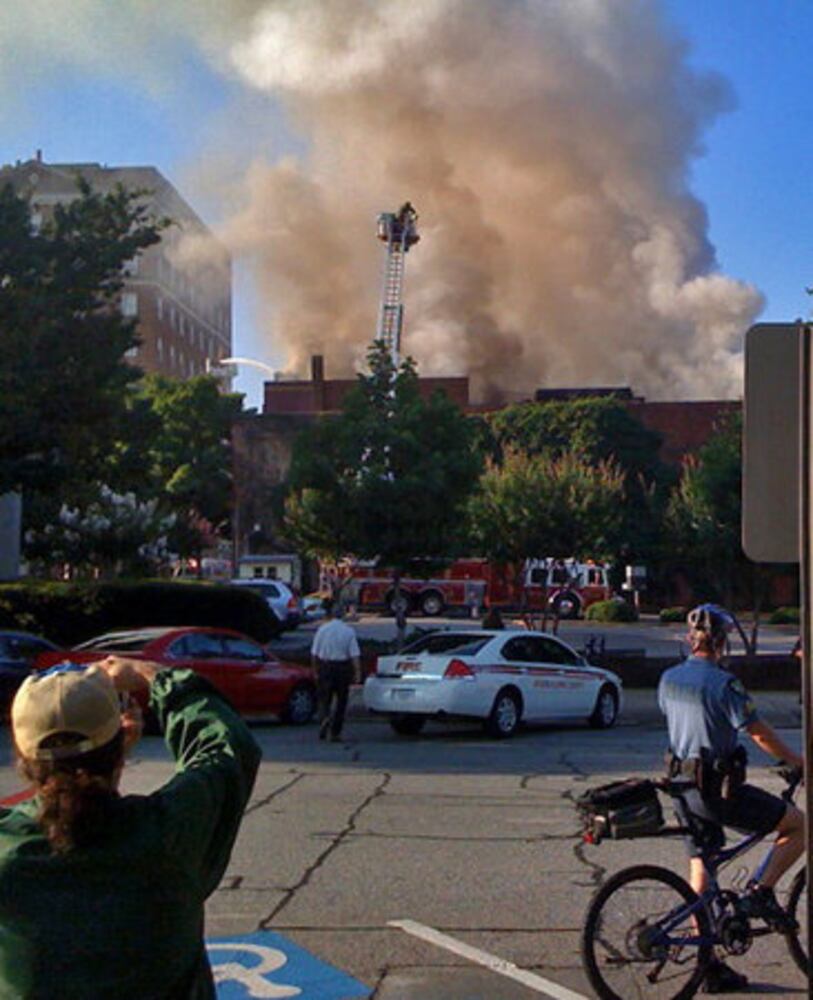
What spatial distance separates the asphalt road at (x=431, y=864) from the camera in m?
6.86

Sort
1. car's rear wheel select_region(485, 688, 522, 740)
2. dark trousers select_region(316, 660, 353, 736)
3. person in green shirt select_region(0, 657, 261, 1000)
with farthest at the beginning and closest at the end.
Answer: car's rear wheel select_region(485, 688, 522, 740) → dark trousers select_region(316, 660, 353, 736) → person in green shirt select_region(0, 657, 261, 1000)

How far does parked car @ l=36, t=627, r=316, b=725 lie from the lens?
18219mm

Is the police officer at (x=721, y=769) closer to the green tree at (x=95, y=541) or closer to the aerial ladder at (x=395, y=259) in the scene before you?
the green tree at (x=95, y=541)

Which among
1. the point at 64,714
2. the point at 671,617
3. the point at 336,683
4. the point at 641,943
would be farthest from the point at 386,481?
the point at 671,617

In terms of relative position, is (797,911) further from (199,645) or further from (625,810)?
(199,645)

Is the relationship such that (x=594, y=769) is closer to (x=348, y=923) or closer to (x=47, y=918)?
(x=348, y=923)

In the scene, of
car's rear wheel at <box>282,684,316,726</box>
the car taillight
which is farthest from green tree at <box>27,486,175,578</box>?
the car taillight

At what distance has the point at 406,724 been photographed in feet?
60.8

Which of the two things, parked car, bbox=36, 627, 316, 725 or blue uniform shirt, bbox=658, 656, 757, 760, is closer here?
blue uniform shirt, bbox=658, 656, 757, 760

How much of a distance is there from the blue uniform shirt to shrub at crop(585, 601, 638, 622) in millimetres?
43268

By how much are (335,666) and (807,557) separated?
42.5 ft

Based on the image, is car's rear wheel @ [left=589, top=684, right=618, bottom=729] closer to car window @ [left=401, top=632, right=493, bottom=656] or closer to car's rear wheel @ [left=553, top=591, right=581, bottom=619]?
car window @ [left=401, top=632, right=493, bottom=656]

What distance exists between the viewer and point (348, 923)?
766cm

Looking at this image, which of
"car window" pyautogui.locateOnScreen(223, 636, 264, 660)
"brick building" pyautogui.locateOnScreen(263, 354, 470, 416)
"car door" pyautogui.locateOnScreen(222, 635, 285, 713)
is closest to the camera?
"car door" pyautogui.locateOnScreen(222, 635, 285, 713)
